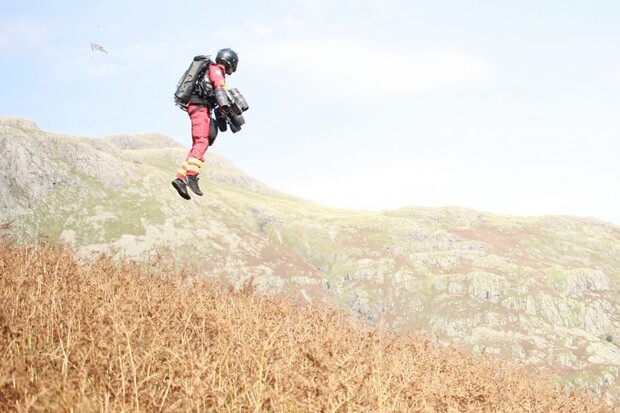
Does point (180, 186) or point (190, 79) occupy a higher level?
point (190, 79)

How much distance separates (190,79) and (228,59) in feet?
2.87

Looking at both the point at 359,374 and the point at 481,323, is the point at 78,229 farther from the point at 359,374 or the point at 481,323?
the point at 359,374

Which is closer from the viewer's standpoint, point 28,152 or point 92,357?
point 92,357

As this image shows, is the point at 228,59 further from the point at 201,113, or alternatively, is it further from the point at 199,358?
the point at 199,358

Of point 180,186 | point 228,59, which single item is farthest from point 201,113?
point 180,186

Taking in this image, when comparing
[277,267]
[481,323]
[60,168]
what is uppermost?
[60,168]

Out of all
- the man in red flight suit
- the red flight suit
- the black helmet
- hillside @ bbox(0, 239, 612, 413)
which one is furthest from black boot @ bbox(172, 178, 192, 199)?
the black helmet

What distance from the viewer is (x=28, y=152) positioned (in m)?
180

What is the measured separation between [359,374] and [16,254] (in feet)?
23.9

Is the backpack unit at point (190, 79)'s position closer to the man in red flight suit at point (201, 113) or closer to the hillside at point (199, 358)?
the man in red flight suit at point (201, 113)

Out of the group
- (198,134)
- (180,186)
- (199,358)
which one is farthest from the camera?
(198,134)

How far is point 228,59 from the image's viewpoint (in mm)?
9562

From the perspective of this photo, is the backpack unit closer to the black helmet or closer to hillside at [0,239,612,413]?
the black helmet

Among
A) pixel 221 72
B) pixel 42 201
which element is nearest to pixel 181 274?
pixel 221 72
